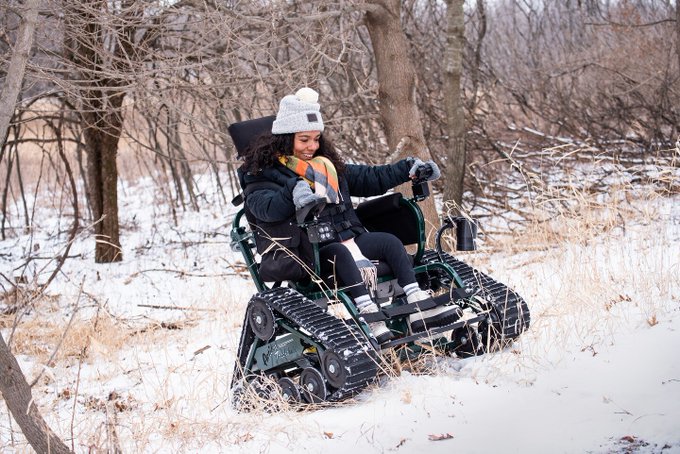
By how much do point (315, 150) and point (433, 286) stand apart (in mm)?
1000

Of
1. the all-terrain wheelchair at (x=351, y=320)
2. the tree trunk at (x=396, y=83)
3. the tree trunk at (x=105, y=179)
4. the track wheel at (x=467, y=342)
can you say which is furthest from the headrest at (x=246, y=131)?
the tree trunk at (x=105, y=179)

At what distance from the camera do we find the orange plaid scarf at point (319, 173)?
169 inches

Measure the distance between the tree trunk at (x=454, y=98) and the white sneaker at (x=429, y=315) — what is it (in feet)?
10.8

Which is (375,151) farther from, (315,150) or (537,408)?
(537,408)

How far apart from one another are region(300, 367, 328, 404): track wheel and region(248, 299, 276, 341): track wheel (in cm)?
28

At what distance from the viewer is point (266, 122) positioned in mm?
4645

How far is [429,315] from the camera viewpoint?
13.7 feet

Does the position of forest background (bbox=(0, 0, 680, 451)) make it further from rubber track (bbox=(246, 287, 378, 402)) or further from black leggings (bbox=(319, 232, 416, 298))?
rubber track (bbox=(246, 287, 378, 402))

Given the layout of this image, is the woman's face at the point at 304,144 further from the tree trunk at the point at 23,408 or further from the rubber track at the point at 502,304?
the tree trunk at the point at 23,408

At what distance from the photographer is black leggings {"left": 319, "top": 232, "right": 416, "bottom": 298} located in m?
4.12

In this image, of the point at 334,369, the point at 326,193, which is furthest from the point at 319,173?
the point at 334,369

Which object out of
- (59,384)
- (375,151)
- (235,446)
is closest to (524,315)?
(235,446)

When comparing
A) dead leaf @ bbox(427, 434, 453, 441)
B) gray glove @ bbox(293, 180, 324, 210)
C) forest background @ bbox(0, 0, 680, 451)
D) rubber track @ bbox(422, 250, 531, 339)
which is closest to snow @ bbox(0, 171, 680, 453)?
dead leaf @ bbox(427, 434, 453, 441)

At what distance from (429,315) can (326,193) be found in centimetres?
82
